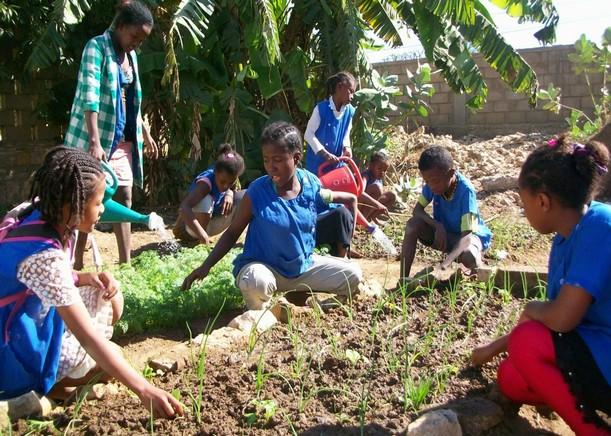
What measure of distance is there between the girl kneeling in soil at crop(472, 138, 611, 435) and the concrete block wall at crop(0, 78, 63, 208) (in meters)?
9.07

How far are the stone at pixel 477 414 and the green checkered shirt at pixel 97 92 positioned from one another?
341 centimetres

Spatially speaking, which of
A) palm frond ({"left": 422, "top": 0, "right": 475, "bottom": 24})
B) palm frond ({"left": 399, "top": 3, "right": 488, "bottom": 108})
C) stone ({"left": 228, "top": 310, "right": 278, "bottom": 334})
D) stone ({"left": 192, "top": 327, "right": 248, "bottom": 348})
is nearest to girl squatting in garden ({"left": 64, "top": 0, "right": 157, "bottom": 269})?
stone ({"left": 228, "top": 310, "right": 278, "bottom": 334})

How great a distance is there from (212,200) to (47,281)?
4022mm

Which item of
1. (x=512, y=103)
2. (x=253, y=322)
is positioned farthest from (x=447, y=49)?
(x=253, y=322)

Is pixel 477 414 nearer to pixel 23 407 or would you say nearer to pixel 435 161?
pixel 23 407

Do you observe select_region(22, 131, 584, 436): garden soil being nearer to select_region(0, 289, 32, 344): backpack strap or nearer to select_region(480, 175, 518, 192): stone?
select_region(0, 289, 32, 344): backpack strap

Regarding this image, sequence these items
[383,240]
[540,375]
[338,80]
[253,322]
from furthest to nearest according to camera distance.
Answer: [338,80] → [383,240] → [253,322] → [540,375]

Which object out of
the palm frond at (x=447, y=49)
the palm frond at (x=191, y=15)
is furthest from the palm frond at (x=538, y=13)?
the palm frond at (x=191, y=15)

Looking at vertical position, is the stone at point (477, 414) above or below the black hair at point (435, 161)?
below

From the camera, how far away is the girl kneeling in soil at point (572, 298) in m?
2.51

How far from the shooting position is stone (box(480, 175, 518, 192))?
31.6ft

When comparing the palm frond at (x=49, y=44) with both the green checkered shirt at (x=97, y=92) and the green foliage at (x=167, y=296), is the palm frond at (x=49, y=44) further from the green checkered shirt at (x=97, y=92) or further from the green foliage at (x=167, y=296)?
the green foliage at (x=167, y=296)

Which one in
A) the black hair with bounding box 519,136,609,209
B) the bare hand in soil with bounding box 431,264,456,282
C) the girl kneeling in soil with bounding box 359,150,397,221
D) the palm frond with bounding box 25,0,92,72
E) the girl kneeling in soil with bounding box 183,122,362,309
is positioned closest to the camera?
the black hair with bounding box 519,136,609,209

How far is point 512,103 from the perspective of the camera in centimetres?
1484
